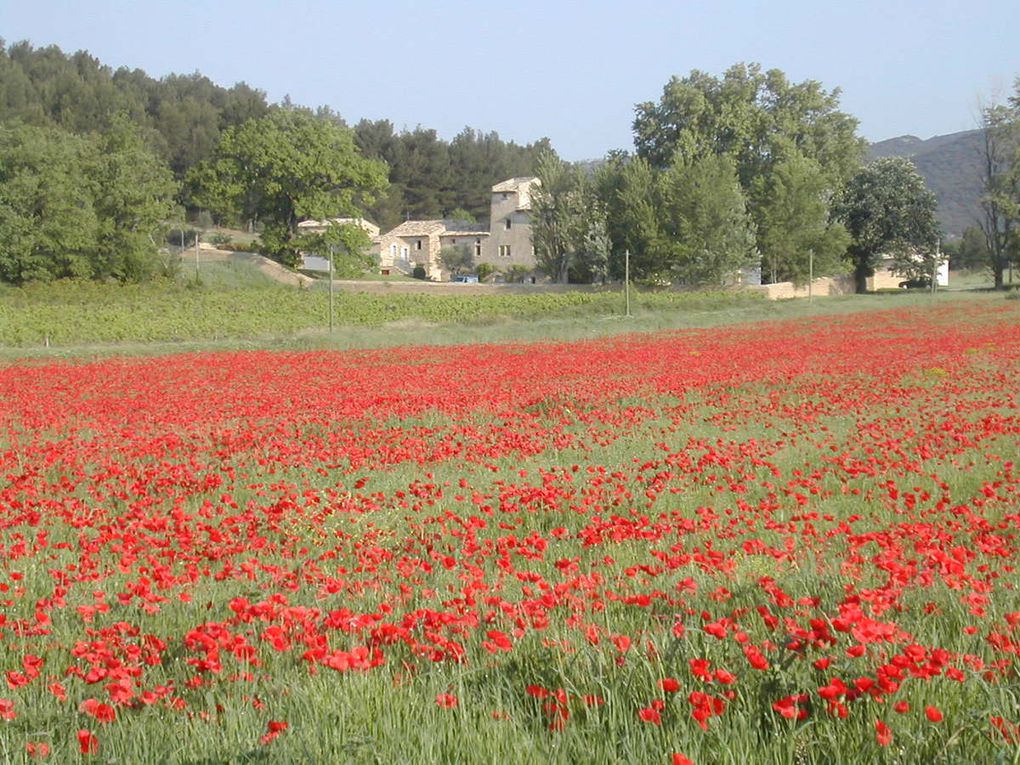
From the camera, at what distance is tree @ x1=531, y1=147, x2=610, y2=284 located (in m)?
81.6

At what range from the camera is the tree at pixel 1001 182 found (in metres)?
80.5

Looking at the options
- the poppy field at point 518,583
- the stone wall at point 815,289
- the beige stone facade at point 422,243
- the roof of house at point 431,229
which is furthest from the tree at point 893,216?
the poppy field at point 518,583

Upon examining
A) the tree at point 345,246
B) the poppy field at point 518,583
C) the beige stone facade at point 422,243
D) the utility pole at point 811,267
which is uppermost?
the beige stone facade at point 422,243

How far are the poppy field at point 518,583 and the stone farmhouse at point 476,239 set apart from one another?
8324cm

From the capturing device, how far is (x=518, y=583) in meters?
6.20

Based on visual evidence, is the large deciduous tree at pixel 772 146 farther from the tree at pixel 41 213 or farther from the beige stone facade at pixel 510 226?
the tree at pixel 41 213

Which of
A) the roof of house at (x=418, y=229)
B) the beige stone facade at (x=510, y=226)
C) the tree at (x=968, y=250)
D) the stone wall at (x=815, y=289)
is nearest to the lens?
the stone wall at (x=815, y=289)

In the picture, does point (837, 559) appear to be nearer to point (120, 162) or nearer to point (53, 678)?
point (53, 678)

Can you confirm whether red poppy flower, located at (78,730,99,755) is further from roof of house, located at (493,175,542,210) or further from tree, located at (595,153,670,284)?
roof of house, located at (493,175,542,210)

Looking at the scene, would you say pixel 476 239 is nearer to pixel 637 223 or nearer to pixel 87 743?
pixel 637 223

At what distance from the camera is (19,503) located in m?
9.14

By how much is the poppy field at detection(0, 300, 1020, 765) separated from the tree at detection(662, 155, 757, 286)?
6087cm

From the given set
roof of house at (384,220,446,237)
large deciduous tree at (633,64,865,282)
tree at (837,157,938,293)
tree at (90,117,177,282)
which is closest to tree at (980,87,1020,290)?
tree at (837,157,938,293)

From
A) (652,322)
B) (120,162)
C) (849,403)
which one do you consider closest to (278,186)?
(120,162)
